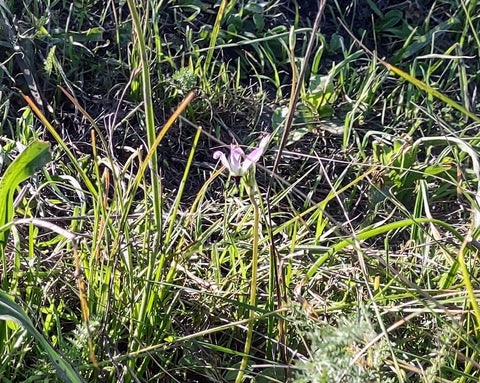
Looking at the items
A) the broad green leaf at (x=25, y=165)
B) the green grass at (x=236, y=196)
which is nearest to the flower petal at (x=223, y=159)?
the green grass at (x=236, y=196)

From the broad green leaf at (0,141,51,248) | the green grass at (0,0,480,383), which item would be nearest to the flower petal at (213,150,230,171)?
the green grass at (0,0,480,383)

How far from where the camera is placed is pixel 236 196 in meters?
1.64

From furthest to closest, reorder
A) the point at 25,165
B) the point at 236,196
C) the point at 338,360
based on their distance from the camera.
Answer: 1. the point at 236,196
2. the point at 25,165
3. the point at 338,360

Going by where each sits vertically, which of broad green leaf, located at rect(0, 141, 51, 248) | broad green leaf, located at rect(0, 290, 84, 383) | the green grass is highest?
broad green leaf, located at rect(0, 141, 51, 248)

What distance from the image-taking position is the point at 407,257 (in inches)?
55.8

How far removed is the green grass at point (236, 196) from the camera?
3.43 ft

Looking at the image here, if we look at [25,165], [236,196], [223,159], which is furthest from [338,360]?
[236,196]

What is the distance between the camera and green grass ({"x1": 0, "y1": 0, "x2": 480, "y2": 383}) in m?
1.05

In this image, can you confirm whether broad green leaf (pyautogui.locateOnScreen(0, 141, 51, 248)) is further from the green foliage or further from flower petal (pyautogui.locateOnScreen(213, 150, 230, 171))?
the green foliage

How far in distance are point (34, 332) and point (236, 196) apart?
2.74ft

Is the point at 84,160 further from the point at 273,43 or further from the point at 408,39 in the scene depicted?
the point at 408,39

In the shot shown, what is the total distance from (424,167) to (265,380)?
76cm

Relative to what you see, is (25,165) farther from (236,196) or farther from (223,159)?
(236,196)

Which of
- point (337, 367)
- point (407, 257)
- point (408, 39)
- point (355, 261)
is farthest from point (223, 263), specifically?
point (408, 39)
